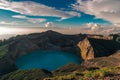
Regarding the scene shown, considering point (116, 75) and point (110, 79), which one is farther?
point (116, 75)

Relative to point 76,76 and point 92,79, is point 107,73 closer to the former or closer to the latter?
point 92,79

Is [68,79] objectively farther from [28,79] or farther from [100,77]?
[28,79]

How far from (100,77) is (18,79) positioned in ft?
194

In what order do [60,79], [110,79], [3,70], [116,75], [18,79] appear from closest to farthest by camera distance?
[110,79], [116,75], [60,79], [18,79], [3,70]

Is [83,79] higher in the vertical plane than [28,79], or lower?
higher

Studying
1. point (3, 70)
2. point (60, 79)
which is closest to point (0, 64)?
point (3, 70)

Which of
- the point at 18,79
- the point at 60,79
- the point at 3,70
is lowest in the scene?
the point at 3,70

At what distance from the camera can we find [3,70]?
167 metres

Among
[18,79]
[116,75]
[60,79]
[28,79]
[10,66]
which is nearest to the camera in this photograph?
[116,75]

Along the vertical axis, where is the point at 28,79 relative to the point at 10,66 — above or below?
above

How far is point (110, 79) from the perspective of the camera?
3350 centimetres

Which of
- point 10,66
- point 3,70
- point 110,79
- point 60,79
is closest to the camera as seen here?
point 110,79

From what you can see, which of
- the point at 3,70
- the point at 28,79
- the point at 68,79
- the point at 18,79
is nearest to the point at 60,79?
the point at 68,79

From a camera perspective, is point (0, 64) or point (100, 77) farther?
point (0, 64)
